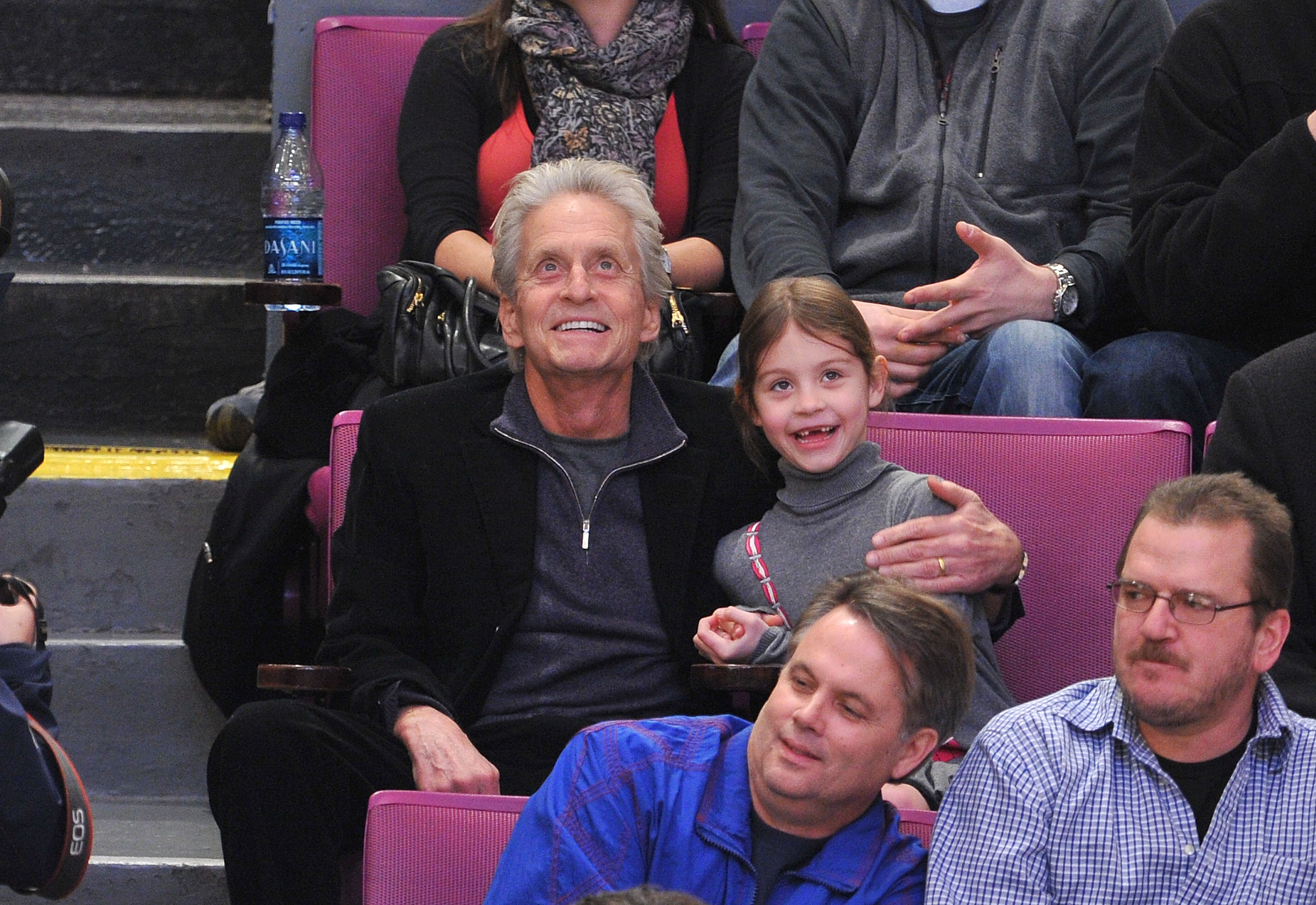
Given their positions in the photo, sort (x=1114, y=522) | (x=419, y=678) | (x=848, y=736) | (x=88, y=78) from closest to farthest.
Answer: (x=848, y=736) < (x=419, y=678) < (x=1114, y=522) < (x=88, y=78)

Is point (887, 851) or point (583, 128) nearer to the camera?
point (887, 851)

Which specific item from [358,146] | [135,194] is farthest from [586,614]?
[135,194]

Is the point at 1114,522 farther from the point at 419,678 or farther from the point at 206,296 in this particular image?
the point at 206,296

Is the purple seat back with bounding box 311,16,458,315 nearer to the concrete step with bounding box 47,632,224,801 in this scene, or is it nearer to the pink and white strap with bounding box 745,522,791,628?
the concrete step with bounding box 47,632,224,801

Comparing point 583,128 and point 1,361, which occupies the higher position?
point 583,128

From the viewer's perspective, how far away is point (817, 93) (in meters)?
2.61

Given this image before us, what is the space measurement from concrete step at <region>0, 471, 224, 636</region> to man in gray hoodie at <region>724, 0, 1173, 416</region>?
1.02 m

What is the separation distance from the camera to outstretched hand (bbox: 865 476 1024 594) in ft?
6.28

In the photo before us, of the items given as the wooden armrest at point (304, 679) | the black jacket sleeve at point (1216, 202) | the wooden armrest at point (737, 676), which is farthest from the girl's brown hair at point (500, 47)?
the wooden armrest at point (737, 676)

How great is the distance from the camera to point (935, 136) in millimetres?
2580

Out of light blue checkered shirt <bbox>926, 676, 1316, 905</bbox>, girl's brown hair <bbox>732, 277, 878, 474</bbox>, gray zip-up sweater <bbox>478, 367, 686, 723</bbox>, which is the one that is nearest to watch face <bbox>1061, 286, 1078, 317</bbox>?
girl's brown hair <bbox>732, 277, 878, 474</bbox>

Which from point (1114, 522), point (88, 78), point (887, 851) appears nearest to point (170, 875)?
point (887, 851)

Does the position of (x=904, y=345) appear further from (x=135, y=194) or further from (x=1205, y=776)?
(x=135, y=194)

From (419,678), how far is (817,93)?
1157 millimetres
